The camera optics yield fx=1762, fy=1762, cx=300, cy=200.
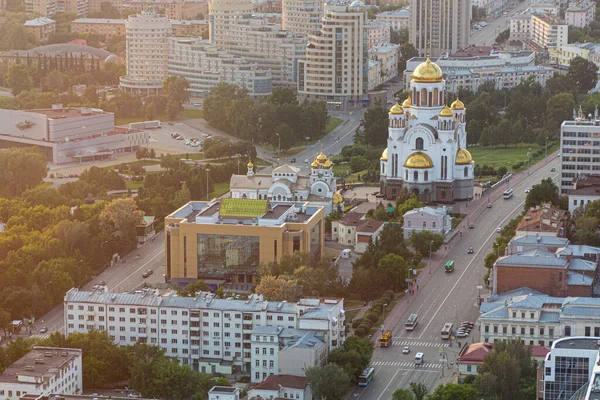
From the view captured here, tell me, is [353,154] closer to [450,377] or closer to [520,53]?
[520,53]

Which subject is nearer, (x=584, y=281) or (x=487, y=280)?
(x=584, y=281)

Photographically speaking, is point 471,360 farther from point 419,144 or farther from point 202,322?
point 419,144

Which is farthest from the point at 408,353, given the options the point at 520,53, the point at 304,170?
the point at 520,53

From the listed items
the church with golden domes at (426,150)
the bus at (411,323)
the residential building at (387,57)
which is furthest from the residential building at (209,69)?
the bus at (411,323)

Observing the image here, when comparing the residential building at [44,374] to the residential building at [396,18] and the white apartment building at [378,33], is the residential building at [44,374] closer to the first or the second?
the white apartment building at [378,33]

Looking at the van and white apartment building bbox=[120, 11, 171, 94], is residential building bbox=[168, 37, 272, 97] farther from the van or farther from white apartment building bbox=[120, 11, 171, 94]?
the van

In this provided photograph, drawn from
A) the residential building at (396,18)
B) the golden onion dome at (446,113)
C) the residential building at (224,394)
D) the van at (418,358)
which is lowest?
the van at (418,358)

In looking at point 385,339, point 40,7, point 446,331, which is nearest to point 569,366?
point 385,339
